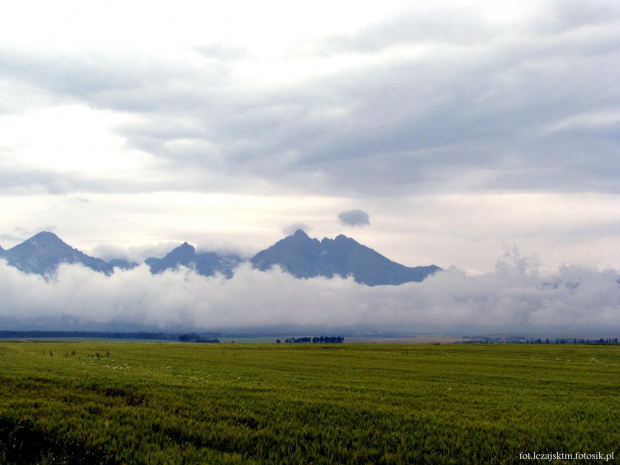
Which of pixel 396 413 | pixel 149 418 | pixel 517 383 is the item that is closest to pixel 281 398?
pixel 396 413

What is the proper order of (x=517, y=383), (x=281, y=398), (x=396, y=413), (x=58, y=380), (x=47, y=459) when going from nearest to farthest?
(x=47, y=459)
(x=396, y=413)
(x=281, y=398)
(x=58, y=380)
(x=517, y=383)

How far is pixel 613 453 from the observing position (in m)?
16.9

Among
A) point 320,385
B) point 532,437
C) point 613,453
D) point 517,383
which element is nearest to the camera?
point 613,453

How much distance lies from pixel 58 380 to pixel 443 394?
87.3 ft

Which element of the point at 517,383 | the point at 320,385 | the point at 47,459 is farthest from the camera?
the point at 517,383

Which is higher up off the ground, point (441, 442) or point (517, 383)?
point (441, 442)

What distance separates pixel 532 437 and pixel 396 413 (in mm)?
6081

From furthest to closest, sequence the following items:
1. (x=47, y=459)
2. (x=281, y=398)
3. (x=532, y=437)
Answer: (x=281, y=398), (x=532, y=437), (x=47, y=459)

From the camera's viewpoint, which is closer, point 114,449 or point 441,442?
point 114,449

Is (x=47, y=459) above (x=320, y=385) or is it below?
above

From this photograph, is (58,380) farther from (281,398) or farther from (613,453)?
(613,453)

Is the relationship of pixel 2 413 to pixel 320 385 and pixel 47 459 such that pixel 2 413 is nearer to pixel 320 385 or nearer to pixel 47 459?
pixel 47 459

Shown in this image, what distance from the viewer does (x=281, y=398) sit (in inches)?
1008

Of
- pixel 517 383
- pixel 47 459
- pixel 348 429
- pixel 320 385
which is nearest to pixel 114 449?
pixel 47 459
